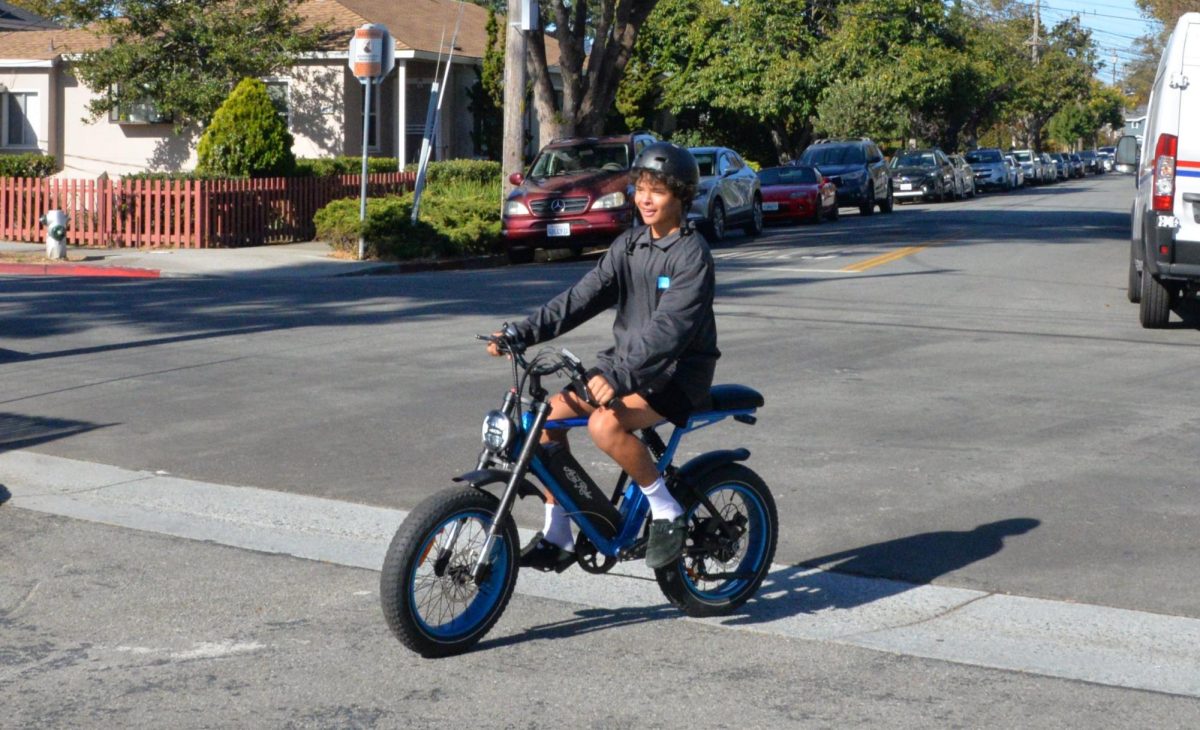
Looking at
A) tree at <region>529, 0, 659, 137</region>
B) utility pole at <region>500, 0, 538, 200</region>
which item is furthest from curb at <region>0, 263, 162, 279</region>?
tree at <region>529, 0, 659, 137</region>

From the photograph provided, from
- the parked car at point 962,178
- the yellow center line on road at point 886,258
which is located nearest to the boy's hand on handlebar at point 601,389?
the yellow center line on road at point 886,258

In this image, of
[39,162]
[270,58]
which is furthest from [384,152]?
[39,162]

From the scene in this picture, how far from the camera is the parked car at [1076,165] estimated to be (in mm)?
87625

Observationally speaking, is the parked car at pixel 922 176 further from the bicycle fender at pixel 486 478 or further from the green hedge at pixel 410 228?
the bicycle fender at pixel 486 478

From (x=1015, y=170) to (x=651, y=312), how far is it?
60080mm

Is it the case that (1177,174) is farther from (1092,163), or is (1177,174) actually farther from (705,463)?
(1092,163)

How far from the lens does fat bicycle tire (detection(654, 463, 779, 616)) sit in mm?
5844

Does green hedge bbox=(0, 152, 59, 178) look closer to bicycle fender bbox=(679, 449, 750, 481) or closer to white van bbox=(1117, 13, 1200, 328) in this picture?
white van bbox=(1117, 13, 1200, 328)

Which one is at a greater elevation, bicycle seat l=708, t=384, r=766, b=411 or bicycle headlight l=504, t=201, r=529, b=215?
bicycle headlight l=504, t=201, r=529, b=215

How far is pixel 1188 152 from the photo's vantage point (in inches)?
542

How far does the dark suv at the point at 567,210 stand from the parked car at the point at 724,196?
2806 millimetres

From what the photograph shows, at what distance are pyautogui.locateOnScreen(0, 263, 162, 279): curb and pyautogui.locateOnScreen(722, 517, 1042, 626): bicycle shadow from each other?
15578 mm

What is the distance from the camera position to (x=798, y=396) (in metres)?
10.8

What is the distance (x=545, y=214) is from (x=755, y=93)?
27.8 meters
